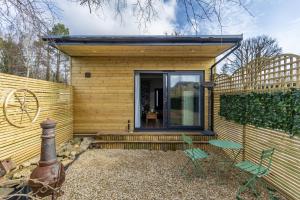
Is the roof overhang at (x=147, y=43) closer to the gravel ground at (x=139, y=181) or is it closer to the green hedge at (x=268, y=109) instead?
the green hedge at (x=268, y=109)

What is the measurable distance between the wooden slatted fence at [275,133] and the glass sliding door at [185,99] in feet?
5.95

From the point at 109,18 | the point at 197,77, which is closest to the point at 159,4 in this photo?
the point at 109,18

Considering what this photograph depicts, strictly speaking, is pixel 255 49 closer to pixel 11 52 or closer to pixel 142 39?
pixel 142 39

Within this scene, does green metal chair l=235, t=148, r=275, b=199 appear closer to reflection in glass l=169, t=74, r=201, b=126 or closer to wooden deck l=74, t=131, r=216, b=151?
wooden deck l=74, t=131, r=216, b=151

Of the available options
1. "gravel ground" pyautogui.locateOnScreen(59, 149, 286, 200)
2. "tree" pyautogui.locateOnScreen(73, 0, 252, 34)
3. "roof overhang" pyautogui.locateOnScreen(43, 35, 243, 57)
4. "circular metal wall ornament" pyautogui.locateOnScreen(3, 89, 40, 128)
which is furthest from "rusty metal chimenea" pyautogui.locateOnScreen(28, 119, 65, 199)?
"roof overhang" pyautogui.locateOnScreen(43, 35, 243, 57)

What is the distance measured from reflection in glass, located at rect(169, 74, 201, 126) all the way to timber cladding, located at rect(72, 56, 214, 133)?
323 millimetres

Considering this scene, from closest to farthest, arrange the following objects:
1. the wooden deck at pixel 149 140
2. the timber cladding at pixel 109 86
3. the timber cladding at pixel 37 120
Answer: the timber cladding at pixel 37 120
the wooden deck at pixel 149 140
the timber cladding at pixel 109 86

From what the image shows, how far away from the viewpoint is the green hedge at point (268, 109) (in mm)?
2645

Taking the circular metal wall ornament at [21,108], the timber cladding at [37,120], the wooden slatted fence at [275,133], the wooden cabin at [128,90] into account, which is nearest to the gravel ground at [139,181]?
the wooden slatted fence at [275,133]

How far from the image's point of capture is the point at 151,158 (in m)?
4.80

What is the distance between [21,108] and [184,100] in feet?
14.8

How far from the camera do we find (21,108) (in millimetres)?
3633

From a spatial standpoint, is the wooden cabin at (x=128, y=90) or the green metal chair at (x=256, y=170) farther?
the wooden cabin at (x=128, y=90)

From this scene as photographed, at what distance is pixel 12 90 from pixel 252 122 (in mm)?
4374
